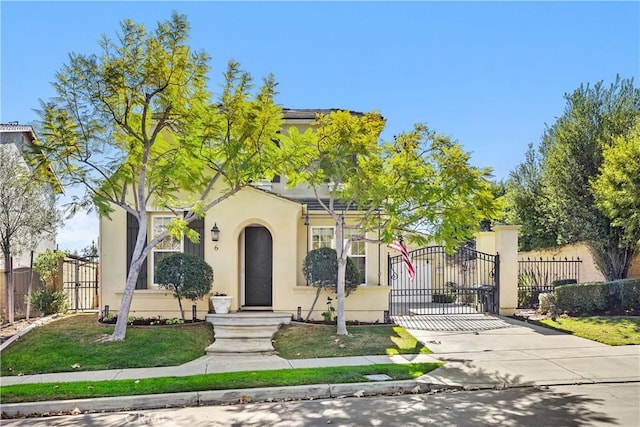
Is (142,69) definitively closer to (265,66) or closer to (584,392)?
(265,66)

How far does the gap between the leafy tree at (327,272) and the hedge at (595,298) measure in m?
6.65

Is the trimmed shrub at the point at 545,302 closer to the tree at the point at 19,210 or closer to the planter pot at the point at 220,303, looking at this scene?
the planter pot at the point at 220,303

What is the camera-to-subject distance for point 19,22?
10352mm

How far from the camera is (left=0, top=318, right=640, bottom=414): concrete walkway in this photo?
7754mm

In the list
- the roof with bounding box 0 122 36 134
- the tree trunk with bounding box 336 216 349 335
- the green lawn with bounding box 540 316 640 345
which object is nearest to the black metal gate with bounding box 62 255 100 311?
the roof with bounding box 0 122 36 134

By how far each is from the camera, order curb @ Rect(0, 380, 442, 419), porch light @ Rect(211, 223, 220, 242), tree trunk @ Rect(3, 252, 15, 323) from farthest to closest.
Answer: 1. porch light @ Rect(211, 223, 220, 242)
2. tree trunk @ Rect(3, 252, 15, 323)
3. curb @ Rect(0, 380, 442, 419)

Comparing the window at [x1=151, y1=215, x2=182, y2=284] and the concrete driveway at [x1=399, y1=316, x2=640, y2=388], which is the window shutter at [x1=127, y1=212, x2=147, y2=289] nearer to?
the window at [x1=151, y1=215, x2=182, y2=284]

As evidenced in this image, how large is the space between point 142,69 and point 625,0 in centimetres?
1064

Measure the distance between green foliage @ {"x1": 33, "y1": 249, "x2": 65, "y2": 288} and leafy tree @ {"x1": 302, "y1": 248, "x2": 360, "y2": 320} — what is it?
7339 millimetres

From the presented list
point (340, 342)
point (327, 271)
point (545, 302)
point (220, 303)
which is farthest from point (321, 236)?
point (545, 302)

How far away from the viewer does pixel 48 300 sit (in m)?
14.1

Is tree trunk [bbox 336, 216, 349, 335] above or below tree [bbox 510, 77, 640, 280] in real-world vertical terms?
below

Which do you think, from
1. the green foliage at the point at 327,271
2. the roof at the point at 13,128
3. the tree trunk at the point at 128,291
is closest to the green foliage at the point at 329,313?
the green foliage at the point at 327,271

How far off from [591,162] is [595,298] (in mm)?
4752
